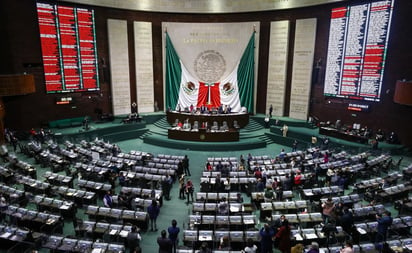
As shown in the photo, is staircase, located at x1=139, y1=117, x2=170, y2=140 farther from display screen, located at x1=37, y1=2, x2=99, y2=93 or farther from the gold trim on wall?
the gold trim on wall

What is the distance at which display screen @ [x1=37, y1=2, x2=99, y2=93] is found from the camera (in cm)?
2370

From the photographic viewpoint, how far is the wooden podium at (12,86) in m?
19.9

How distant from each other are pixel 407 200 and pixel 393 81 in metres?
11.7

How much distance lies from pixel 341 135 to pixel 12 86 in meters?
24.7

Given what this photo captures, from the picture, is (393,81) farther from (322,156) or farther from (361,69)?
(322,156)

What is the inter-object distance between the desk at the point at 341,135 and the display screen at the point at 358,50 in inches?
134

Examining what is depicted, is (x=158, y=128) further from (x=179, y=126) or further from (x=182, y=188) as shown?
(x=182, y=188)

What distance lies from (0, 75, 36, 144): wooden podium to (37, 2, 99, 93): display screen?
2830mm

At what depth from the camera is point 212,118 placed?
24.8 m

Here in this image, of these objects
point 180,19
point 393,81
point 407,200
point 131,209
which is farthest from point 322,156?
point 180,19

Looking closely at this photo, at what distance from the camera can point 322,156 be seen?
18.8 metres

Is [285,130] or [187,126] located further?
[187,126]

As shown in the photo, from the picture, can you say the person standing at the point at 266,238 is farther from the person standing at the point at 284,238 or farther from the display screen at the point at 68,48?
the display screen at the point at 68,48

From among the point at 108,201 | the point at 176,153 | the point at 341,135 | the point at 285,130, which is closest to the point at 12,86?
the point at 176,153
